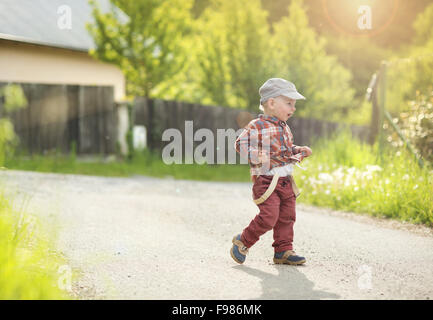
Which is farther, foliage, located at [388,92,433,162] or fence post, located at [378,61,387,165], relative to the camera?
fence post, located at [378,61,387,165]

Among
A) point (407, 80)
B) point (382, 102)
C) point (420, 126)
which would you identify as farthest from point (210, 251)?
point (407, 80)

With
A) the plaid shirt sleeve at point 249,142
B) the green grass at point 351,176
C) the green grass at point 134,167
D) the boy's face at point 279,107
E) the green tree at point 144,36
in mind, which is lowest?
the green grass at point 134,167

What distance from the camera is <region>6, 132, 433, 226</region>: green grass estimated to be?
643 centimetres

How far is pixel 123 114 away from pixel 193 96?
517 cm

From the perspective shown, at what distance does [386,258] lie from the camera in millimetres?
4633

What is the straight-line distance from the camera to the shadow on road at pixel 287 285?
11.6ft

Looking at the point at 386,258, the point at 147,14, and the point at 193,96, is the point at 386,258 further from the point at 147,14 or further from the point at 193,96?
the point at 193,96

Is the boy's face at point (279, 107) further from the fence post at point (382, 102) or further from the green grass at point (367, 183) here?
the fence post at point (382, 102)

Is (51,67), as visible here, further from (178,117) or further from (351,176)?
(351,176)

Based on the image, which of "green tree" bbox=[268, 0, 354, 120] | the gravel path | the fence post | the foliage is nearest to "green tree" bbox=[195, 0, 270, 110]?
"green tree" bbox=[268, 0, 354, 120]

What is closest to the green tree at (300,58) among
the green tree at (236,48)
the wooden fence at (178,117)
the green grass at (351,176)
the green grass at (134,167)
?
the green tree at (236,48)

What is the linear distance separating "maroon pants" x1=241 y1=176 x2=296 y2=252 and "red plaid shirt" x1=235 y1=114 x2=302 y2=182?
110 mm

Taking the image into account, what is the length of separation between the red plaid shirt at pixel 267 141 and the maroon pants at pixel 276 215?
11cm

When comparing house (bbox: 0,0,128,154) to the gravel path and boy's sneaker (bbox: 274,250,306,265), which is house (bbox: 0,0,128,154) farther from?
boy's sneaker (bbox: 274,250,306,265)
